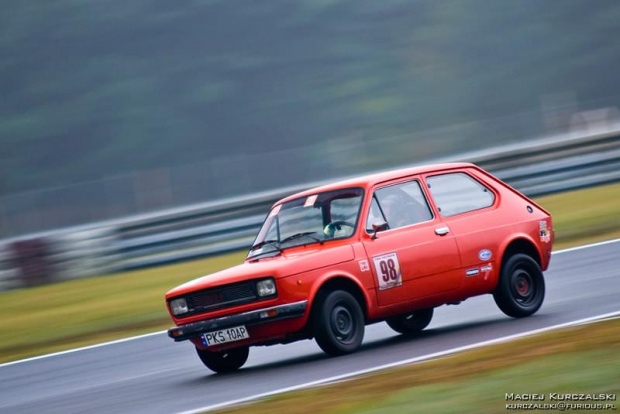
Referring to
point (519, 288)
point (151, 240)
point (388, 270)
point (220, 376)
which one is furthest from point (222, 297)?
point (151, 240)

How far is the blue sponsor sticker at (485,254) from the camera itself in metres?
9.70

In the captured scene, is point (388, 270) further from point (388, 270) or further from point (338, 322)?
point (338, 322)

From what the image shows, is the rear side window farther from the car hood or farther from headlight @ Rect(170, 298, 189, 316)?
headlight @ Rect(170, 298, 189, 316)

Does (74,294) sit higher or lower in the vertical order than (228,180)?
lower

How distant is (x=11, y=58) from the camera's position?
1414 inches

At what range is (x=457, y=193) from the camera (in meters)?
10.1

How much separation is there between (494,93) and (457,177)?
31408 millimetres

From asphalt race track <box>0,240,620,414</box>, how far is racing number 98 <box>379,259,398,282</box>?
0.63 metres

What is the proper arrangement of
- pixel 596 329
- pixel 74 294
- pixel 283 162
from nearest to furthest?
1. pixel 596 329
2. pixel 74 294
3. pixel 283 162

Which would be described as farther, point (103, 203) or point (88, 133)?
point (88, 133)

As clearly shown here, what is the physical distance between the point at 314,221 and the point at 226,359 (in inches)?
57.0

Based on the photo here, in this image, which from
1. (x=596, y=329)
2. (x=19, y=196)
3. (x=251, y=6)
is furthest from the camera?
(x=251, y=6)

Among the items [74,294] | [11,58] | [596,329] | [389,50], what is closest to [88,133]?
[11,58]

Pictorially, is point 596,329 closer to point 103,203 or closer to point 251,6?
point 103,203
